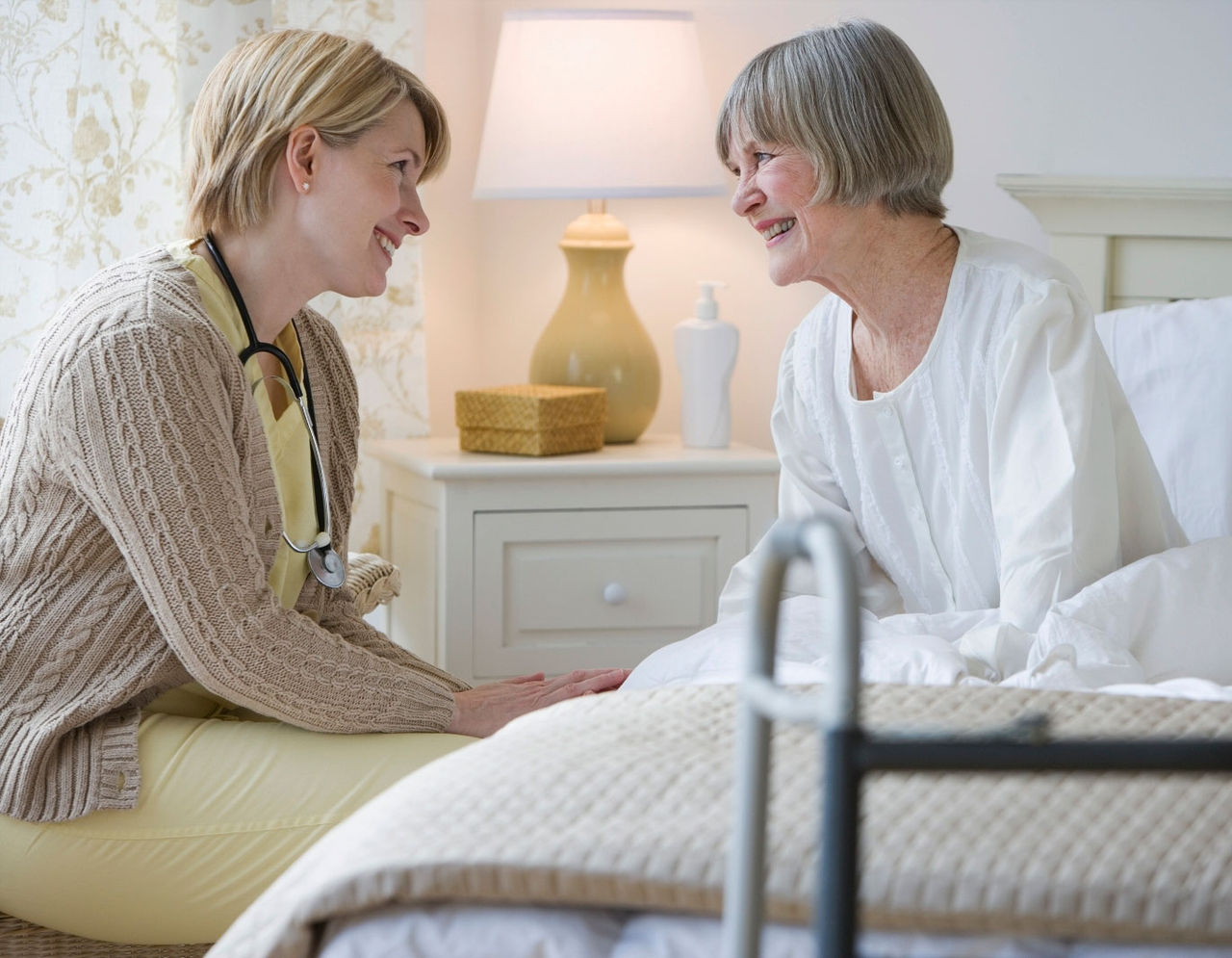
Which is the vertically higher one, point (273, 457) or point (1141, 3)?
point (1141, 3)

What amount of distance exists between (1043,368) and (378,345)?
1381 mm

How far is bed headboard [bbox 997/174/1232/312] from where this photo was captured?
214 cm

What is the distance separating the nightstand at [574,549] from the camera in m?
2.30

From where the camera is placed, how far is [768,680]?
0.58 meters

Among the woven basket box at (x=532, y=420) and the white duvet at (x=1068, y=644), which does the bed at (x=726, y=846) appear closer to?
the white duvet at (x=1068, y=644)

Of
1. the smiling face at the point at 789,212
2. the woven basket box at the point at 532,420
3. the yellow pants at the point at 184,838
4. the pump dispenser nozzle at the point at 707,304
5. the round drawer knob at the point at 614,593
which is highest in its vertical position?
the smiling face at the point at 789,212

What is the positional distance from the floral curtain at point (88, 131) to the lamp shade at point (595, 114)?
42 centimetres

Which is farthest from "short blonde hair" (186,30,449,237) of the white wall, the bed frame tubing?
the white wall

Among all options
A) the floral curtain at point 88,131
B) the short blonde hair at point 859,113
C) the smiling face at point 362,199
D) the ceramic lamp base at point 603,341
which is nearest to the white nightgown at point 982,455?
the short blonde hair at point 859,113

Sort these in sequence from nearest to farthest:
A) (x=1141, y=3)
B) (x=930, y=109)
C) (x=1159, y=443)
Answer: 1. (x=930, y=109)
2. (x=1159, y=443)
3. (x=1141, y=3)

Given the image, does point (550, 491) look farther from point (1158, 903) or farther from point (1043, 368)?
point (1158, 903)

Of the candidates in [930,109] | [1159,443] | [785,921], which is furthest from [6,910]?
[1159,443]

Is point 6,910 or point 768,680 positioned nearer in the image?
point 768,680

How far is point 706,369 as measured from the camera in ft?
8.12
